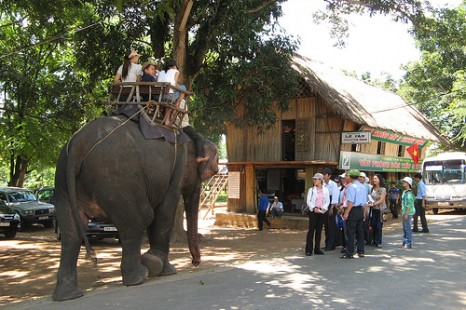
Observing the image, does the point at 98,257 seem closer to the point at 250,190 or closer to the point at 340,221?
the point at 340,221

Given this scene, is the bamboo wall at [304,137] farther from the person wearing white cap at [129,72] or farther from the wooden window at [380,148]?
the person wearing white cap at [129,72]

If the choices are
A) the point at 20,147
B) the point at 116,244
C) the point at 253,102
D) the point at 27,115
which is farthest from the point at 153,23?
the point at 20,147

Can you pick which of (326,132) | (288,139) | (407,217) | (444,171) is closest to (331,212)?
(407,217)

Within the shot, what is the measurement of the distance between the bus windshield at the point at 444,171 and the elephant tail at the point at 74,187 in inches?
804

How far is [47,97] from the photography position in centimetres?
1566

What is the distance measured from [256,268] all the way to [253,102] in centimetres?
720

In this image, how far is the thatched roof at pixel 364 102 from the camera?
17.2 m

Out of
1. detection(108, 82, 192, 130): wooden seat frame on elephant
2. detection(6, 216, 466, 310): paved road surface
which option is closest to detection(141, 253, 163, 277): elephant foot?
detection(6, 216, 466, 310): paved road surface

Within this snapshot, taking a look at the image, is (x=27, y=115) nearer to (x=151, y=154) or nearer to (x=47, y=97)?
(x=47, y=97)

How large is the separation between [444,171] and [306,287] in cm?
1860

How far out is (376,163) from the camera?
66.3 feet

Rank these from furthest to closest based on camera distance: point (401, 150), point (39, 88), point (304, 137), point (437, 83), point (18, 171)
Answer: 1. point (437, 83)
2. point (18, 171)
3. point (401, 150)
4. point (304, 137)
5. point (39, 88)

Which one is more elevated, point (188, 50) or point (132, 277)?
point (188, 50)

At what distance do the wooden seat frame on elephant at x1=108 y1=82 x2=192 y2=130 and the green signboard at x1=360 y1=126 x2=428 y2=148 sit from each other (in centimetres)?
1233
